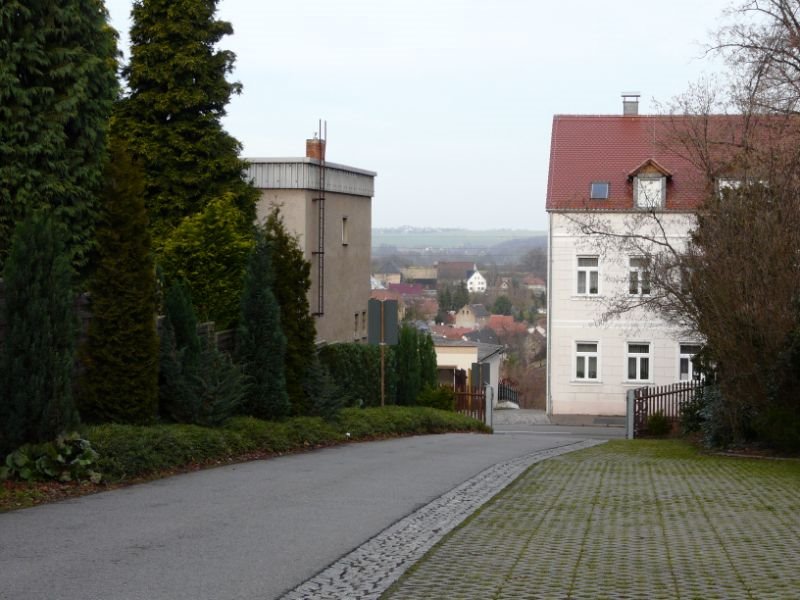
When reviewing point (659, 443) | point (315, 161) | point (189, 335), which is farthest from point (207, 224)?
point (315, 161)

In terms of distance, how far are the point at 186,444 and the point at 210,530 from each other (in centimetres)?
509

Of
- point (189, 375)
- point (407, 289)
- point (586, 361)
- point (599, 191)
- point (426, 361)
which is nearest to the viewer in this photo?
point (189, 375)

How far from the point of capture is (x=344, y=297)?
4822cm

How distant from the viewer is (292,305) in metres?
21.5

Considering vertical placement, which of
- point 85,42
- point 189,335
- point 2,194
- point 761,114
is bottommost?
point 189,335

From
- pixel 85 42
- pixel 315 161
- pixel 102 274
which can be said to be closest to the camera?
pixel 102 274

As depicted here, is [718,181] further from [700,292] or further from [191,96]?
[191,96]

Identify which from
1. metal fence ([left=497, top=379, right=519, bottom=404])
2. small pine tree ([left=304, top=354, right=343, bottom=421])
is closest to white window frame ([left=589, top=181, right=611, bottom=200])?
metal fence ([left=497, top=379, right=519, bottom=404])

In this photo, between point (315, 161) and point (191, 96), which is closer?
point (191, 96)

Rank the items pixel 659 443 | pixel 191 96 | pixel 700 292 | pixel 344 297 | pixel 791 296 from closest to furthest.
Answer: pixel 791 296 → pixel 700 292 → pixel 659 443 → pixel 191 96 → pixel 344 297

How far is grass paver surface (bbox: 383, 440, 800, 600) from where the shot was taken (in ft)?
26.0

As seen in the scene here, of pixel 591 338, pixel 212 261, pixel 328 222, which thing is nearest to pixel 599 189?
pixel 591 338

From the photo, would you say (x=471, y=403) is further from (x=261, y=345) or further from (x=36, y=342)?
(x=36, y=342)

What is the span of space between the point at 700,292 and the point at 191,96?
679 inches
